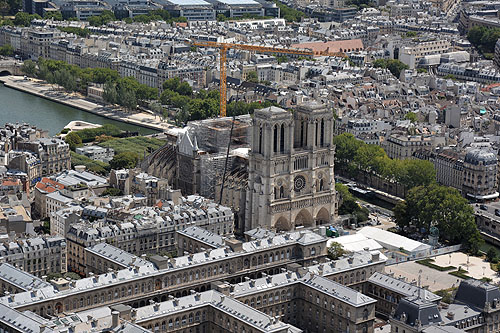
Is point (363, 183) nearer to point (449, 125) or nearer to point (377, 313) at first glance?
point (449, 125)

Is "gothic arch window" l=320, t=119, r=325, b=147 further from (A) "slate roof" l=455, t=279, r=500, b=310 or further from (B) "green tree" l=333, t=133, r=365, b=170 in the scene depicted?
(A) "slate roof" l=455, t=279, r=500, b=310

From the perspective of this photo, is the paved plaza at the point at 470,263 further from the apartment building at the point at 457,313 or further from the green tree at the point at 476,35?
the green tree at the point at 476,35

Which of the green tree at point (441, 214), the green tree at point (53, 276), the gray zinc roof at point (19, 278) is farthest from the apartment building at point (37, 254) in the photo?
the green tree at point (441, 214)

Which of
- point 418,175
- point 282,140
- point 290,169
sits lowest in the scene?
point 418,175

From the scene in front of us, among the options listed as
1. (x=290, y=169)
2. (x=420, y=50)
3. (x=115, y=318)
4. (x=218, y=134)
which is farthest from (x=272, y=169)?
(x=420, y=50)

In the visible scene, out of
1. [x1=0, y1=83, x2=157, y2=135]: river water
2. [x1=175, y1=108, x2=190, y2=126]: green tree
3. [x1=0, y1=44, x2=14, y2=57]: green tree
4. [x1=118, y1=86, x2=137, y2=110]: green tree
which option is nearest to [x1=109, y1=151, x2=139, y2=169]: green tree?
[x1=0, y1=83, x2=157, y2=135]: river water

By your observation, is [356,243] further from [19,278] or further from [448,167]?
[19,278]
